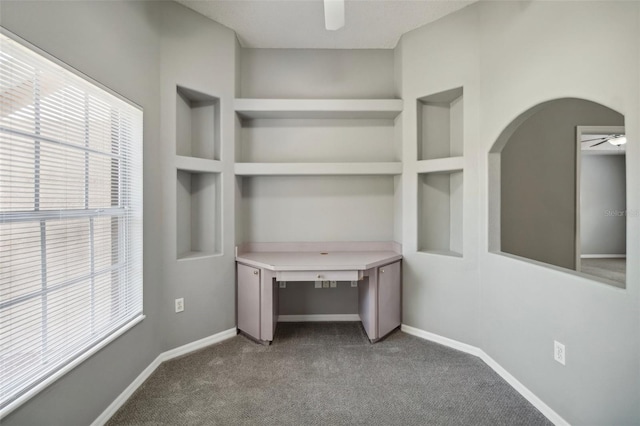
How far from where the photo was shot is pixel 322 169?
2.85 metres

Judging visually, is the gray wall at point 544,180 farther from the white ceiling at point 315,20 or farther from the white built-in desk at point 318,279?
the white ceiling at point 315,20

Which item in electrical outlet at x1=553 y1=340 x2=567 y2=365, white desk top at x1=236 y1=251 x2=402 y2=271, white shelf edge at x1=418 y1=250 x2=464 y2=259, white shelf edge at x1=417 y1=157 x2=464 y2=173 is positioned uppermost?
white shelf edge at x1=417 y1=157 x2=464 y2=173

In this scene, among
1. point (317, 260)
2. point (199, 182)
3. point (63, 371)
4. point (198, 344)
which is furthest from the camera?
point (199, 182)

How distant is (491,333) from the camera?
2.30 meters

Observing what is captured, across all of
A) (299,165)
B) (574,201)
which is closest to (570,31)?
(574,201)

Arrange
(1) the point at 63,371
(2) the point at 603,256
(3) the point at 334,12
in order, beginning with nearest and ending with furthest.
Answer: (1) the point at 63,371 → (3) the point at 334,12 → (2) the point at 603,256

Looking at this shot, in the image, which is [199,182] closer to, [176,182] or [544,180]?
[176,182]

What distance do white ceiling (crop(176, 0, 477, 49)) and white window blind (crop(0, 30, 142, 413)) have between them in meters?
1.31

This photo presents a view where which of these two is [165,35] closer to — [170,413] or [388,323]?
[170,413]

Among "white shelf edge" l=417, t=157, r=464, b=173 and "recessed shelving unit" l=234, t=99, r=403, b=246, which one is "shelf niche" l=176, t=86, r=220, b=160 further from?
"white shelf edge" l=417, t=157, r=464, b=173

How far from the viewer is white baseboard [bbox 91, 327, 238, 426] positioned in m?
1.74

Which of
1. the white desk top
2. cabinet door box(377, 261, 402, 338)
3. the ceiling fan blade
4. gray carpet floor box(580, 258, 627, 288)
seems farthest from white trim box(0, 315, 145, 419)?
gray carpet floor box(580, 258, 627, 288)

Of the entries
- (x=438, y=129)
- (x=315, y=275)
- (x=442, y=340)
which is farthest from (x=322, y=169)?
(x=442, y=340)

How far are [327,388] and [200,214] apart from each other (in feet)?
6.30
